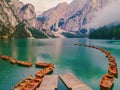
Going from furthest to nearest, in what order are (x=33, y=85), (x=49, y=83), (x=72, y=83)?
(x=72, y=83) → (x=49, y=83) → (x=33, y=85)

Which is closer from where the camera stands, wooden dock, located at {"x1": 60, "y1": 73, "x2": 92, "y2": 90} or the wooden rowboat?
the wooden rowboat

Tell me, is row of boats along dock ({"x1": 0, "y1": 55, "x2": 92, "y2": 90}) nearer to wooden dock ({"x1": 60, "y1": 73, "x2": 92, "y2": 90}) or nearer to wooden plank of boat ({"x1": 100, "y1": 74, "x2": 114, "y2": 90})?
wooden dock ({"x1": 60, "y1": 73, "x2": 92, "y2": 90})

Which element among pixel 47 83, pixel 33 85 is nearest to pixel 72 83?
pixel 47 83

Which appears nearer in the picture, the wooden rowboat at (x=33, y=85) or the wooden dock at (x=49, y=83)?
the wooden rowboat at (x=33, y=85)

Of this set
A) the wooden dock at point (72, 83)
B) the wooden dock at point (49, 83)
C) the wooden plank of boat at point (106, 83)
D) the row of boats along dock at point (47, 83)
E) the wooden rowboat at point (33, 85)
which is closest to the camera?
the wooden rowboat at point (33, 85)

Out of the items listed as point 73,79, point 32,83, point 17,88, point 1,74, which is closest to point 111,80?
point 73,79

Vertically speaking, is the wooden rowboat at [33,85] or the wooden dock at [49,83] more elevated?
the wooden rowboat at [33,85]

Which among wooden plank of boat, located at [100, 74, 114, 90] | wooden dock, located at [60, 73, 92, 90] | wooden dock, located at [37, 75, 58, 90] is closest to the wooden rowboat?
wooden dock, located at [37, 75, 58, 90]

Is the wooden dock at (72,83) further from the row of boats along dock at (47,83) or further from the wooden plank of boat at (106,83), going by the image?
the wooden plank of boat at (106,83)

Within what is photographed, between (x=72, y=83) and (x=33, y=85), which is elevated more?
(x=33, y=85)

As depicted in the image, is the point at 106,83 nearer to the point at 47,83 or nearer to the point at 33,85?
the point at 47,83

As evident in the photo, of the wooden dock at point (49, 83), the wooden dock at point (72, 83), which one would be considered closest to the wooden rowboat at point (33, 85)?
the wooden dock at point (49, 83)

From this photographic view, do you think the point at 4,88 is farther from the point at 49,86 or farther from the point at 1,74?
the point at 1,74
